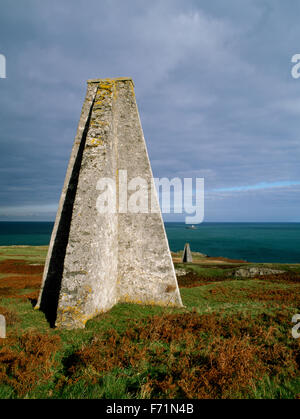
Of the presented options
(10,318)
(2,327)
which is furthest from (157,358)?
(10,318)

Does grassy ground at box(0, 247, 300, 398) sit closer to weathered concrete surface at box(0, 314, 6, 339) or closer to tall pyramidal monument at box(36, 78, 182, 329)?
weathered concrete surface at box(0, 314, 6, 339)

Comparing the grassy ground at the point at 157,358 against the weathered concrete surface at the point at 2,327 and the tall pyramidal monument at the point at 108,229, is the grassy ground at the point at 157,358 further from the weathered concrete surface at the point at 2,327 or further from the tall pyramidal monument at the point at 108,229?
the tall pyramidal monument at the point at 108,229

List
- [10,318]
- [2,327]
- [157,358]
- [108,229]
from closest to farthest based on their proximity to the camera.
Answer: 1. [157,358]
2. [2,327]
3. [10,318]
4. [108,229]

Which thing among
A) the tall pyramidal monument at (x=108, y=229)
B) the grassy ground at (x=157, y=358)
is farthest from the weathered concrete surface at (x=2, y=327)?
the tall pyramidal monument at (x=108, y=229)

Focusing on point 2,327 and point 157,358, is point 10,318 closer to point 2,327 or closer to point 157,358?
point 2,327

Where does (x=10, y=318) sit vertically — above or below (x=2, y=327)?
below

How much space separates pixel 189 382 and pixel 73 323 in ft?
16.1

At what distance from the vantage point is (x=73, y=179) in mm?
11180

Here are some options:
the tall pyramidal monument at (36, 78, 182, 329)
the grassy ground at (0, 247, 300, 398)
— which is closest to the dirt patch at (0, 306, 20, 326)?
the grassy ground at (0, 247, 300, 398)

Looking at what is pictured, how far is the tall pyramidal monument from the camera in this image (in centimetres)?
846

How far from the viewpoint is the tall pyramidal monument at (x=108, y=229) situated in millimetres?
8461

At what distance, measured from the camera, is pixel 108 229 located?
9766 millimetres

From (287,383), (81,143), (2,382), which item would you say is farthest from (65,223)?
(287,383)

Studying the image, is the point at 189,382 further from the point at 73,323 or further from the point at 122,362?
the point at 73,323
